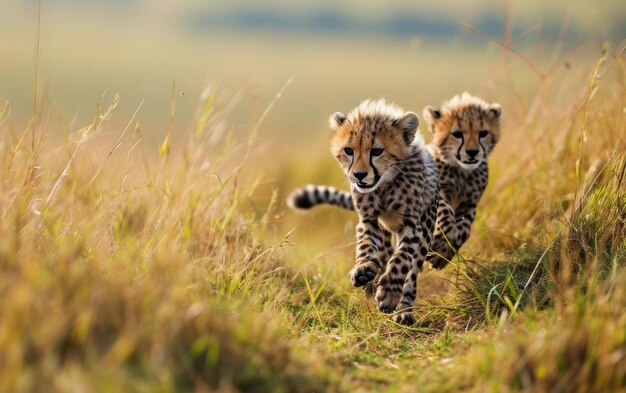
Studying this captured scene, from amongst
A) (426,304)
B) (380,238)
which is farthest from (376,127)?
(426,304)

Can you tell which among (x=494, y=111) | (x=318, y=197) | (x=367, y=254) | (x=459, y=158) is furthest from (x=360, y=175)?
(x=494, y=111)

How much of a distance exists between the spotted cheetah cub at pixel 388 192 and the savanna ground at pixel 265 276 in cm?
15

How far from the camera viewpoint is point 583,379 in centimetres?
250

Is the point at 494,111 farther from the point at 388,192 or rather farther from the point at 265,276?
the point at 265,276

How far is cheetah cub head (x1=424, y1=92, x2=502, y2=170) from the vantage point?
15.7ft

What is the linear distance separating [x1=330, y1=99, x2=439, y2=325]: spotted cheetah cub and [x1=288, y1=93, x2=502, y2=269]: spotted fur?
0.32 m

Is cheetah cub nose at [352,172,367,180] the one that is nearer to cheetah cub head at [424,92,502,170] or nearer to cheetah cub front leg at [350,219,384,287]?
cheetah cub front leg at [350,219,384,287]

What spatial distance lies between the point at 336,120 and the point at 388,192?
0.50 meters

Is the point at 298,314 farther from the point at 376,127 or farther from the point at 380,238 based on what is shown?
the point at 376,127

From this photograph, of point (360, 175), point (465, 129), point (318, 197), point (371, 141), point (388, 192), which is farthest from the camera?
point (318, 197)

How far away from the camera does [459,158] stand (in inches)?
190

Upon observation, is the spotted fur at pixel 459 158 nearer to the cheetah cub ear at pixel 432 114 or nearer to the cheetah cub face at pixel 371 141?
the cheetah cub ear at pixel 432 114

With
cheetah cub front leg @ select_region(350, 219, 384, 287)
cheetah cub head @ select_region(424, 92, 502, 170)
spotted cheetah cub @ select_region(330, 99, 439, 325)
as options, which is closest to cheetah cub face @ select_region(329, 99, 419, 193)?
spotted cheetah cub @ select_region(330, 99, 439, 325)

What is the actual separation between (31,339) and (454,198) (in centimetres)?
313
